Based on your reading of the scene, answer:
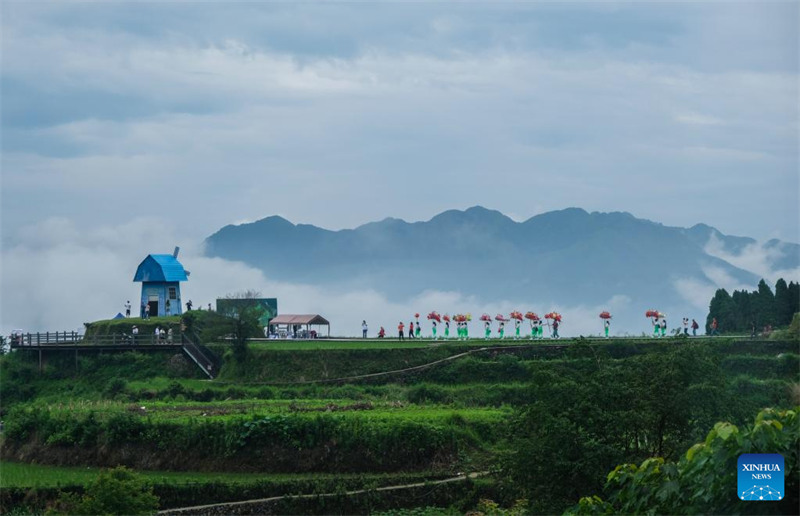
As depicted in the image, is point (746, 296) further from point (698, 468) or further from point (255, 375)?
point (698, 468)

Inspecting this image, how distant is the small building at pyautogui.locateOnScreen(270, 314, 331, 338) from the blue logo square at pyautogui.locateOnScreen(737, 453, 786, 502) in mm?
47442

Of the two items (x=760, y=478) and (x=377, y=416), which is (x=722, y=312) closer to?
(x=377, y=416)

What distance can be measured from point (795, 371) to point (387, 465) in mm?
21966

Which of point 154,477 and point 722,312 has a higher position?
point 722,312

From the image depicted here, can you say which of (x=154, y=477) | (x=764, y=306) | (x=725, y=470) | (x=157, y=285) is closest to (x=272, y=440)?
(x=154, y=477)

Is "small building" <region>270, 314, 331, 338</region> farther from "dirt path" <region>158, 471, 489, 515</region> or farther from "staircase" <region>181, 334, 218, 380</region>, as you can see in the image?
"dirt path" <region>158, 471, 489, 515</region>

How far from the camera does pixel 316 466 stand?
106 ft

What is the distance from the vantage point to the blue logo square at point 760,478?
413 inches

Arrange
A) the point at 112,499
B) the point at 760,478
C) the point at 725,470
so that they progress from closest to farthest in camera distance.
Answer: the point at 760,478 → the point at 725,470 → the point at 112,499

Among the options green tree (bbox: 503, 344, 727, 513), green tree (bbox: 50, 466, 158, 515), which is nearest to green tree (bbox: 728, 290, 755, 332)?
green tree (bbox: 503, 344, 727, 513)

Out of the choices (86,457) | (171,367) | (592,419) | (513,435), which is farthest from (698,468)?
(171,367)

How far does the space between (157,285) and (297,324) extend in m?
8.75

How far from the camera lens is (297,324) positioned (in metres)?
57.7

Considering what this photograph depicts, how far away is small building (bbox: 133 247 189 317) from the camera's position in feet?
195
